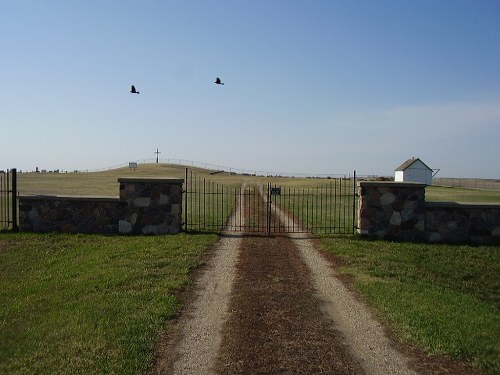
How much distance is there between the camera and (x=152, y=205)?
14203 mm

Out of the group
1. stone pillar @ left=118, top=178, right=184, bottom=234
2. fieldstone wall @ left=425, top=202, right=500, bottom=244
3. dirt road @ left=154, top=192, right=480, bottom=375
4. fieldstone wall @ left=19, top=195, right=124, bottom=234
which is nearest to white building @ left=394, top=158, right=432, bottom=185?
fieldstone wall @ left=425, top=202, right=500, bottom=244

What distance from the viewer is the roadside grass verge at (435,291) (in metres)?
5.91

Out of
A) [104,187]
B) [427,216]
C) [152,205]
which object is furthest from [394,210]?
[104,187]

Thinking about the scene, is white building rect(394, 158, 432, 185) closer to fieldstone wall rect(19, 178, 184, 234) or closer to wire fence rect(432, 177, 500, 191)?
wire fence rect(432, 177, 500, 191)

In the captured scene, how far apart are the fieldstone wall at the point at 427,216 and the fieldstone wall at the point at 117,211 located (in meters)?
5.70

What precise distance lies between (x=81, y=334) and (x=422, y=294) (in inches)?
214

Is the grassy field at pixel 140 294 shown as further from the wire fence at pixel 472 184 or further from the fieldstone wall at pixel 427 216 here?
the wire fence at pixel 472 184

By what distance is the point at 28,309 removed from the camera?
7434mm

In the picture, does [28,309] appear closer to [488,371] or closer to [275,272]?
[275,272]

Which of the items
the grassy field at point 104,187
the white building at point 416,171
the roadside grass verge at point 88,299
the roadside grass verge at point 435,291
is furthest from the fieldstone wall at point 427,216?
the white building at point 416,171

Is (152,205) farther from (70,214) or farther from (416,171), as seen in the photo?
(416,171)

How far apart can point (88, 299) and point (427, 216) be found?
32.9 feet

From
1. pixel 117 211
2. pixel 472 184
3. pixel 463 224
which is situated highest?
pixel 472 184

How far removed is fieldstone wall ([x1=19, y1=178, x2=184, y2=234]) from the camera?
1418 centimetres
